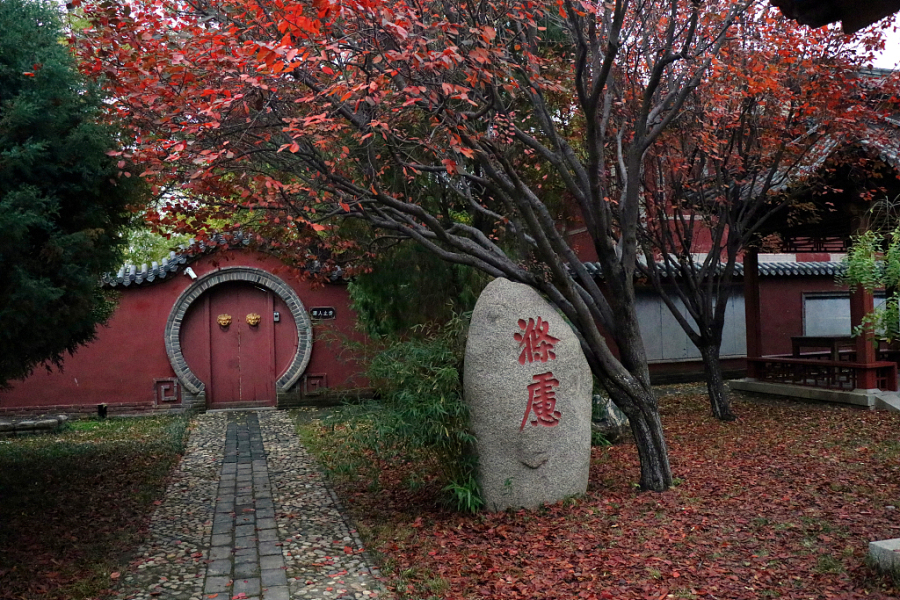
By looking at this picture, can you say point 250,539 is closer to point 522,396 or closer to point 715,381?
point 522,396

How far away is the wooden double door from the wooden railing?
8970 mm

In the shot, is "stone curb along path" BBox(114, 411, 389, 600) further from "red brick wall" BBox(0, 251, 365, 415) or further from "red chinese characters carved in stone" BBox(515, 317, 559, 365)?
"red brick wall" BBox(0, 251, 365, 415)

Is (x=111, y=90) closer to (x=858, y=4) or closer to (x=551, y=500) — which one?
(x=551, y=500)

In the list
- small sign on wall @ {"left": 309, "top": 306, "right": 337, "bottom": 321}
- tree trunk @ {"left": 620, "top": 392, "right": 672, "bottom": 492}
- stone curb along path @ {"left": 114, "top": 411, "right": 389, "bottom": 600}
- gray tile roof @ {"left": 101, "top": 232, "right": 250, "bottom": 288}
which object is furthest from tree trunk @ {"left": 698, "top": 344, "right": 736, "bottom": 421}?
gray tile roof @ {"left": 101, "top": 232, "right": 250, "bottom": 288}

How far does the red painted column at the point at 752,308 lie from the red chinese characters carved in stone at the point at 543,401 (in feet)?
27.9

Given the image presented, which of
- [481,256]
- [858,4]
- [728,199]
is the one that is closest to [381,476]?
[481,256]

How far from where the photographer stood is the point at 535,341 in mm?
5918

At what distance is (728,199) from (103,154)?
7496 millimetres

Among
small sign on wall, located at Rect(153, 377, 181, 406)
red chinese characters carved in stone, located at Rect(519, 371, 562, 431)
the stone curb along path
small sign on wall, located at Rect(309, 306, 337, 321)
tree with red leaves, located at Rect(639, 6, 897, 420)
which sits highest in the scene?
tree with red leaves, located at Rect(639, 6, 897, 420)

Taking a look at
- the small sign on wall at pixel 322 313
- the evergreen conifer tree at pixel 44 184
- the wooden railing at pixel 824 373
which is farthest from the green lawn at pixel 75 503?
the wooden railing at pixel 824 373

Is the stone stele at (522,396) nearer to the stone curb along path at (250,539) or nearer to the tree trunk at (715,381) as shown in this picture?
the stone curb along path at (250,539)

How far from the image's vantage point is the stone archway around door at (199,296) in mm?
13141

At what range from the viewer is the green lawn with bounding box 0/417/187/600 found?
4848mm

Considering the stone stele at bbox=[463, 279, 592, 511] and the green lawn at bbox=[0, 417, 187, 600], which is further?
the stone stele at bbox=[463, 279, 592, 511]
